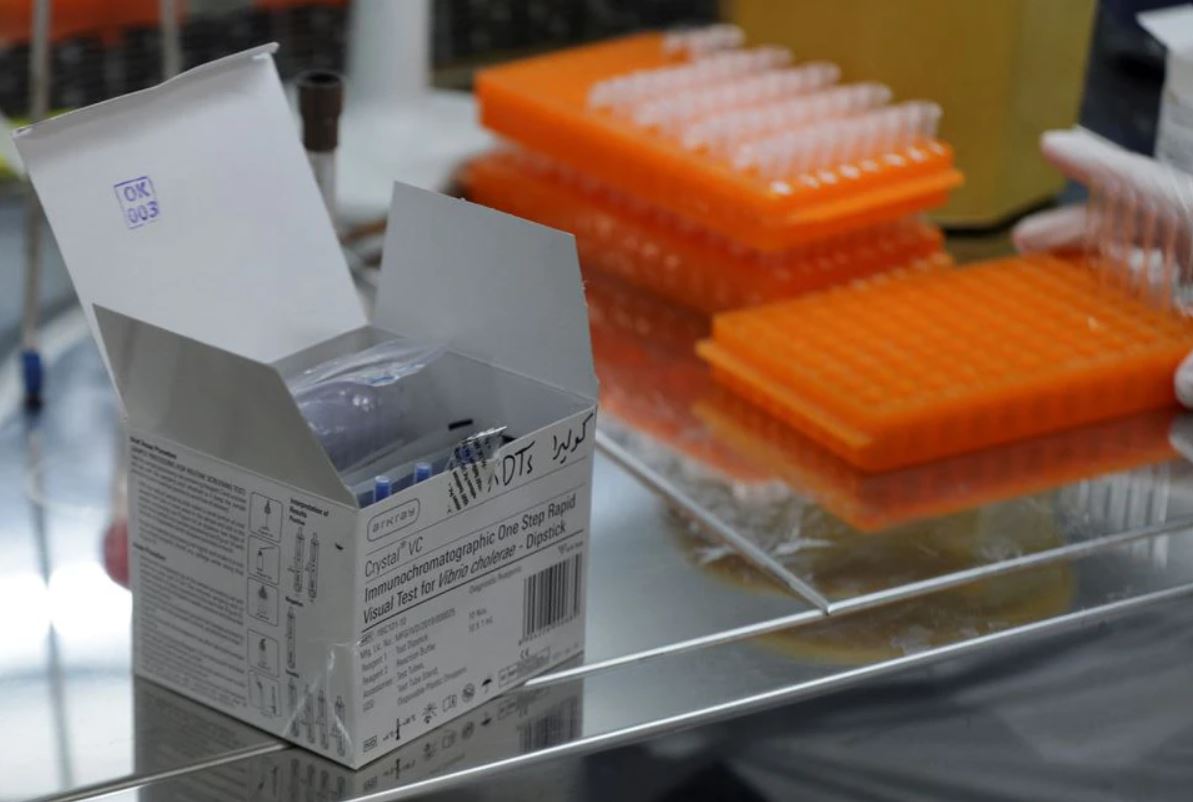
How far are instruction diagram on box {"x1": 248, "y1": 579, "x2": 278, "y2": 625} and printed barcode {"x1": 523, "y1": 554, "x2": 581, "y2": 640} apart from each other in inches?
5.2

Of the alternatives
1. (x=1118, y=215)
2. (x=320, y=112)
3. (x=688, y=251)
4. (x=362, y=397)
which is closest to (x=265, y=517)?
(x=362, y=397)

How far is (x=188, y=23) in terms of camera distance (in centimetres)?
184

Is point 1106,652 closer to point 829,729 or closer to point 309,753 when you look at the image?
point 829,729

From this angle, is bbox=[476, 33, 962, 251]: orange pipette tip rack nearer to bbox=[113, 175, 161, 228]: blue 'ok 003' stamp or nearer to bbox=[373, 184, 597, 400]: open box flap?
bbox=[373, 184, 597, 400]: open box flap

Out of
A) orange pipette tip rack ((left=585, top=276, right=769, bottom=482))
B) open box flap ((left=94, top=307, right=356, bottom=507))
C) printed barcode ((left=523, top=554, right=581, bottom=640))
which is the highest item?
open box flap ((left=94, top=307, right=356, bottom=507))

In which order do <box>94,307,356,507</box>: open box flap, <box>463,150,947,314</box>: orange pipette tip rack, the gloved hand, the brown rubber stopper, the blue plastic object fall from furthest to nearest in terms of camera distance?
<box>463,150,947,314</box>: orange pipette tip rack < the gloved hand < the blue plastic object < the brown rubber stopper < <box>94,307,356,507</box>: open box flap

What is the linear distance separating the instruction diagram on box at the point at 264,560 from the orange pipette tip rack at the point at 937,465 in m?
0.43

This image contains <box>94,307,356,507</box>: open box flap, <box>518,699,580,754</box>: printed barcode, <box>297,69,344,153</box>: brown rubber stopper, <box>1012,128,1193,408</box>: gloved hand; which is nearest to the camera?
<box>94,307,356,507</box>: open box flap

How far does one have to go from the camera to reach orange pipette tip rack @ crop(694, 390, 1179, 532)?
1.10 meters

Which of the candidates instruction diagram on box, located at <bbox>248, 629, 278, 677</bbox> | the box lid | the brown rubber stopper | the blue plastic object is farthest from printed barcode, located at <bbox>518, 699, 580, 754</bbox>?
the box lid

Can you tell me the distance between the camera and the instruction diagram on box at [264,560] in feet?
2.53

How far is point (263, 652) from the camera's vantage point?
2.61ft

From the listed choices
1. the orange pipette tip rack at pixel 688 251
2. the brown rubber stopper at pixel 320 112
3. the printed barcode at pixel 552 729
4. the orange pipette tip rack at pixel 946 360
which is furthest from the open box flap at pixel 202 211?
the orange pipette tip rack at pixel 688 251

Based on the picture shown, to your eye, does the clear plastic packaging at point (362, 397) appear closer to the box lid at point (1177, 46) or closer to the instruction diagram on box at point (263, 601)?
the instruction diagram on box at point (263, 601)
